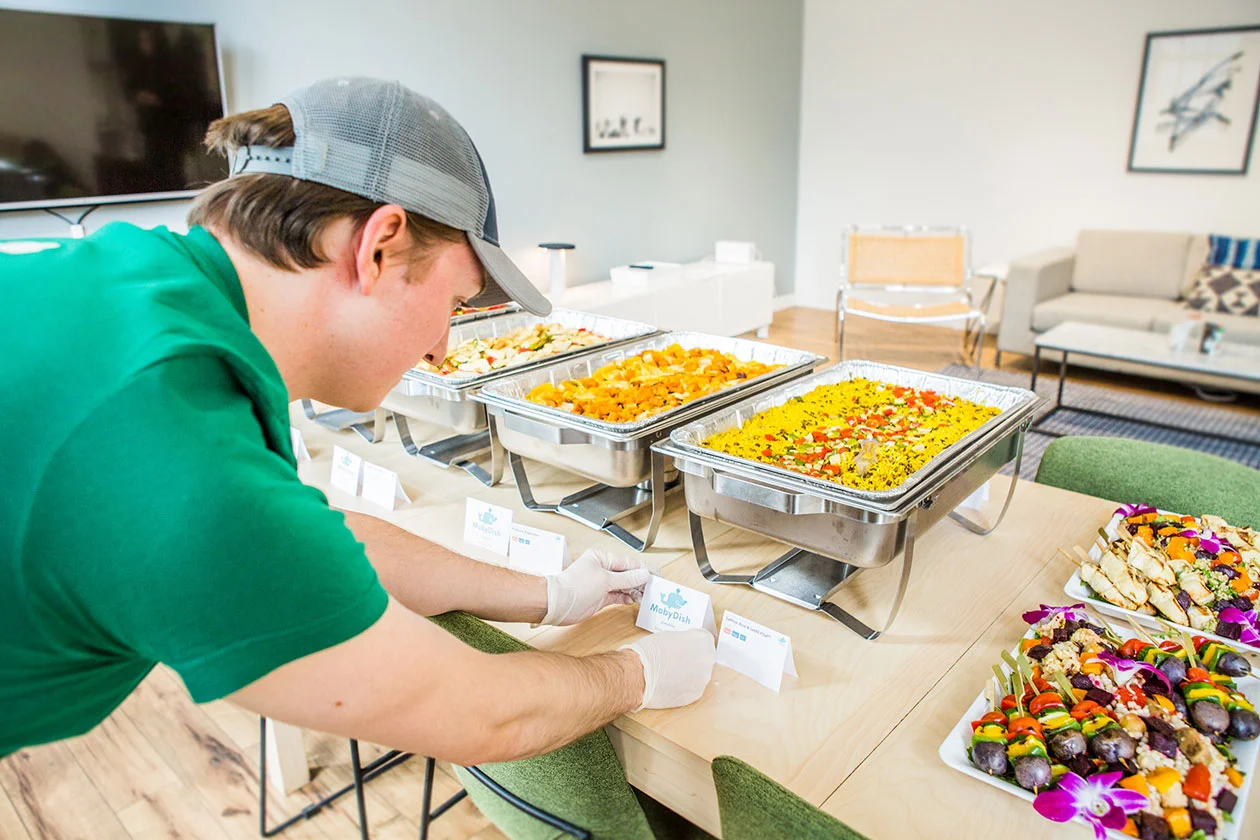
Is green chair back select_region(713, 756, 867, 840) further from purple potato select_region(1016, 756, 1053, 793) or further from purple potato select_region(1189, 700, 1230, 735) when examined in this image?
purple potato select_region(1189, 700, 1230, 735)

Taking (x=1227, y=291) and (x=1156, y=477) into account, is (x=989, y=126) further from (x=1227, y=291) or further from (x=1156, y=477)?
(x=1156, y=477)

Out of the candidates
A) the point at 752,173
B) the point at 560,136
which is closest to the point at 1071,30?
the point at 752,173

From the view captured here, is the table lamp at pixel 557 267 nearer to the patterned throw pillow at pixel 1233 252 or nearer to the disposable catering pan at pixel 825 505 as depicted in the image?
→ the disposable catering pan at pixel 825 505

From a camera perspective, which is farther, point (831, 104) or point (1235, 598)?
point (831, 104)

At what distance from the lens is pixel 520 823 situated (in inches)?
44.2

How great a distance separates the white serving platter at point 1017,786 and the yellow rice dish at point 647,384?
2.27 ft

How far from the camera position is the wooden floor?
1684 millimetres

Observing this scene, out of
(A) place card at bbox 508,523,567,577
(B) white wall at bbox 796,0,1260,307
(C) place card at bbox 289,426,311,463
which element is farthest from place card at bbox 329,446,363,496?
(B) white wall at bbox 796,0,1260,307

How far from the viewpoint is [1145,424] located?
150 inches

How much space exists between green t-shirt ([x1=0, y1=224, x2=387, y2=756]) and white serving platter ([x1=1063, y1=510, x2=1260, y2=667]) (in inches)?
37.8

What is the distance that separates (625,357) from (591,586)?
841 millimetres

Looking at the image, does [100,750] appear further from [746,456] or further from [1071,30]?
[1071,30]

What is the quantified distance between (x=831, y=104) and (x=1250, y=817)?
610cm

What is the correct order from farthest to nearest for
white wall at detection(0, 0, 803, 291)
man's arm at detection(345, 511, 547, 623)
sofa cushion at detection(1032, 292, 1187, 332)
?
sofa cushion at detection(1032, 292, 1187, 332) < white wall at detection(0, 0, 803, 291) < man's arm at detection(345, 511, 547, 623)
